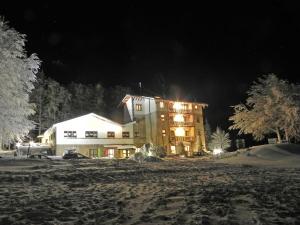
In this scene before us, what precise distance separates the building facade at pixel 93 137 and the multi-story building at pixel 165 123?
2415 millimetres

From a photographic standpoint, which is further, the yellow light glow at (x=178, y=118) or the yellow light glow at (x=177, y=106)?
Result: the yellow light glow at (x=177, y=106)

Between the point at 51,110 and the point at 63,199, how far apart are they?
64.2 m

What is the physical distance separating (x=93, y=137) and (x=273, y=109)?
2962 cm

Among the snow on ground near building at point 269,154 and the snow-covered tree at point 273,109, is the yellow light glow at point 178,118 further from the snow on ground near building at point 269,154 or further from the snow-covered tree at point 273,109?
the snow on ground near building at point 269,154

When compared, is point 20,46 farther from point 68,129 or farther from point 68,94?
point 68,94

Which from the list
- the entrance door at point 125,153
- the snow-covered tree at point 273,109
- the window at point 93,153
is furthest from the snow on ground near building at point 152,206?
the entrance door at point 125,153

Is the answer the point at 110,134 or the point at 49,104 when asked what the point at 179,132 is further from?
the point at 49,104

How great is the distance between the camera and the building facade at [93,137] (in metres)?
57.6

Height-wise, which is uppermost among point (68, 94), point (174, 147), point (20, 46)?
point (68, 94)

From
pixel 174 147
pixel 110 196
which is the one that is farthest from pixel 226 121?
pixel 110 196

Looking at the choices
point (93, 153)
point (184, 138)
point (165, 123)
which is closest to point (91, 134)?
point (93, 153)

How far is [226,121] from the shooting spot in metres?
104

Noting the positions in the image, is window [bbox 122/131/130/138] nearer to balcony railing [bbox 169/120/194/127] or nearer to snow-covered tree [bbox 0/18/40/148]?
balcony railing [bbox 169/120/194/127]

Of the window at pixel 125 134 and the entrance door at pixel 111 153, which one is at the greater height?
the window at pixel 125 134
